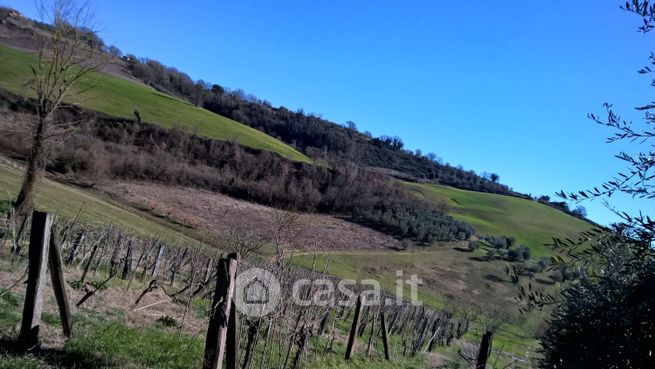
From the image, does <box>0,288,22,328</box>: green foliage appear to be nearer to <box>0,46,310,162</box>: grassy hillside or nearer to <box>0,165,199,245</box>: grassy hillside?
Result: <box>0,165,199,245</box>: grassy hillside

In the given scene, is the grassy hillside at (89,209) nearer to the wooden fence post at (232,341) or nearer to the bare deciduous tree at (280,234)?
the bare deciduous tree at (280,234)

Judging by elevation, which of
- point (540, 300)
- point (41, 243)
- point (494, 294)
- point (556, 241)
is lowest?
point (494, 294)

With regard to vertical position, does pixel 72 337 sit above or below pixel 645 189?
below

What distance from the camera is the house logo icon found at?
25.0 ft

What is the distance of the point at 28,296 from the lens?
5867 millimetres

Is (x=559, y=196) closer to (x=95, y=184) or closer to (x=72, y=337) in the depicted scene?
(x=72, y=337)

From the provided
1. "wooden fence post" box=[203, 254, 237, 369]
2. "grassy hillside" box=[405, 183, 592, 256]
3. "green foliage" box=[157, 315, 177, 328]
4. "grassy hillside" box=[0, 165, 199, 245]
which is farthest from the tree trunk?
"grassy hillside" box=[405, 183, 592, 256]

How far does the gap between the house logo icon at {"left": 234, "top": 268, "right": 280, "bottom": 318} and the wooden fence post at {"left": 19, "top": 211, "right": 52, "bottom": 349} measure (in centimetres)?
264

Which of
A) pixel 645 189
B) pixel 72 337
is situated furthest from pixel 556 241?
pixel 72 337

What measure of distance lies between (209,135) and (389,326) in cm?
5608

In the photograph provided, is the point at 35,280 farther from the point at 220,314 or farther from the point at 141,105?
the point at 141,105

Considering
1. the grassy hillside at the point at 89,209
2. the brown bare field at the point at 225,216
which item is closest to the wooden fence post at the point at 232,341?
the grassy hillside at the point at 89,209

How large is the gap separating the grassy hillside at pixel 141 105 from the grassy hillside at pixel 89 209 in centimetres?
2890

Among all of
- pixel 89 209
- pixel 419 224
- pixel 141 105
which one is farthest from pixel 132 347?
pixel 141 105
